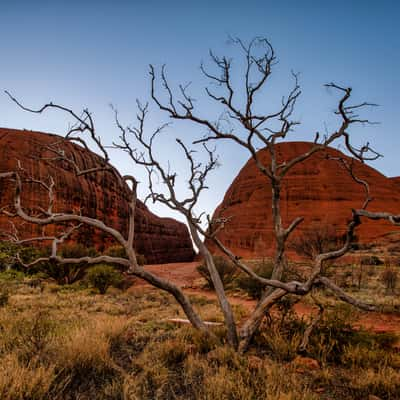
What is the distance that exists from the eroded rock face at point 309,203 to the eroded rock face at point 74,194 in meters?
11.2

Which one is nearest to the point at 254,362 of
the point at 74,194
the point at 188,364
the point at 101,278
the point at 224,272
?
the point at 188,364

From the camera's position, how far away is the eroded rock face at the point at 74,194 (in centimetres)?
2311

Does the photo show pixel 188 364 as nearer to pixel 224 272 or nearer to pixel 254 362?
pixel 254 362

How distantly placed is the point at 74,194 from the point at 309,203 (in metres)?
31.5

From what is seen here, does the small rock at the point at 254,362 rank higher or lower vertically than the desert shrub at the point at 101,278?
higher

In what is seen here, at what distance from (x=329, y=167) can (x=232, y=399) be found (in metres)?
47.9

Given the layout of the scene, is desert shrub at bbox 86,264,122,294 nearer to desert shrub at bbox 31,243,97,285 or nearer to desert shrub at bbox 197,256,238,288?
desert shrub at bbox 31,243,97,285

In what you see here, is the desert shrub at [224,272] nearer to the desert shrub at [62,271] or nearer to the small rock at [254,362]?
the desert shrub at [62,271]

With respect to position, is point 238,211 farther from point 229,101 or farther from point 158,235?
point 229,101

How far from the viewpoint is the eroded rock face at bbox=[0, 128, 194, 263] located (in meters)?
23.1

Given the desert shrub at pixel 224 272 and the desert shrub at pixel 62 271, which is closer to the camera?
the desert shrub at pixel 62 271

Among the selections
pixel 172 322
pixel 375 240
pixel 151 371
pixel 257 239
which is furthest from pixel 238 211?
pixel 151 371

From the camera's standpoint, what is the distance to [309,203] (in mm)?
42469

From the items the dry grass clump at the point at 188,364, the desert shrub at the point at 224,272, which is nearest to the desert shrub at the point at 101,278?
the desert shrub at the point at 224,272
